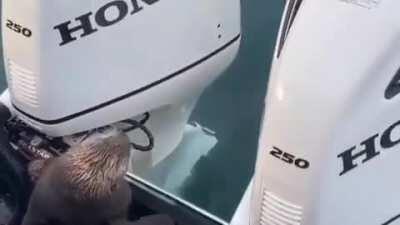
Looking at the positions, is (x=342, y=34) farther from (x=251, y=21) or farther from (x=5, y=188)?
(x=251, y=21)

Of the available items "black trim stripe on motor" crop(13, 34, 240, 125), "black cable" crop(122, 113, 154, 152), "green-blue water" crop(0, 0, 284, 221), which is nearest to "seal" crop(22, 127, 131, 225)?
"black trim stripe on motor" crop(13, 34, 240, 125)

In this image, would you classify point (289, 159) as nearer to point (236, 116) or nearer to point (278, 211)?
point (278, 211)

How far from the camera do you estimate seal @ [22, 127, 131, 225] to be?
39.9 inches

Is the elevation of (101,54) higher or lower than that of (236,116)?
higher

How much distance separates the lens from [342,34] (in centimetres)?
86

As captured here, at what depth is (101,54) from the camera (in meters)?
1.13

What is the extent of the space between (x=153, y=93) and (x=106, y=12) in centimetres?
14

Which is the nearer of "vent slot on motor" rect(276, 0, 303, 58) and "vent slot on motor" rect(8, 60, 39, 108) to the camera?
"vent slot on motor" rect(276, 0, 303, 58)

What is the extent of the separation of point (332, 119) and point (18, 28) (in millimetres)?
439

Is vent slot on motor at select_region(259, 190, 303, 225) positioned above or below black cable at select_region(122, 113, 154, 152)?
above

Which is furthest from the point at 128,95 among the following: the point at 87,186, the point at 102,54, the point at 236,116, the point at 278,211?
the point at 236,116

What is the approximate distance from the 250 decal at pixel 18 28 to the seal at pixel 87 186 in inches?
5.7

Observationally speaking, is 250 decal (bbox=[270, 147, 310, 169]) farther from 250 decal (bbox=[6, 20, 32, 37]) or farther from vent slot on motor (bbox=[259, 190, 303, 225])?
250 decal (bbox=[6, 20, 32, 37])

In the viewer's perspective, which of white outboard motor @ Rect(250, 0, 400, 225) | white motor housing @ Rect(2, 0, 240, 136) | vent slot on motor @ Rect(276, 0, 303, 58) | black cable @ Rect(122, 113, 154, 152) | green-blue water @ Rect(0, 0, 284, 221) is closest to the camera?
white outboard motor @ Rect(250, 0, 400, 225)
